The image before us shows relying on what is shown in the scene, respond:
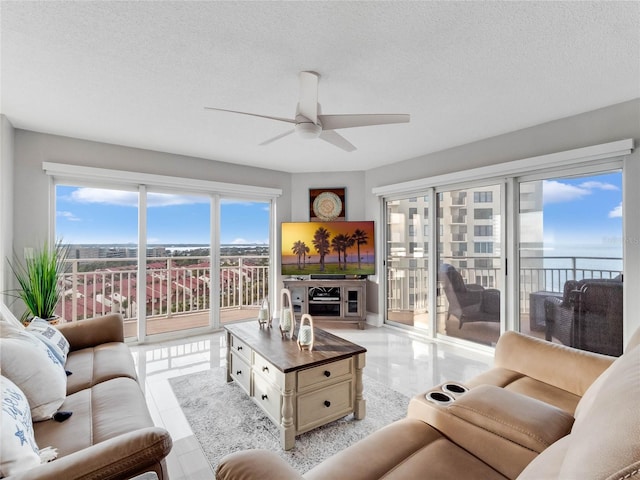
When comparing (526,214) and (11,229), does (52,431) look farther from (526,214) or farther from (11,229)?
(526,214)

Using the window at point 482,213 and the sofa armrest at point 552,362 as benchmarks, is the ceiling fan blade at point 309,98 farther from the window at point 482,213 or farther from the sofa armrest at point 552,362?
the window at point 482,213

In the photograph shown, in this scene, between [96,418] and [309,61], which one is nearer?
[96,418]

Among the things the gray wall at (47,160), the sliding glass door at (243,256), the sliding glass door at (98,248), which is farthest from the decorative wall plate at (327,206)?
the sliding glass door at (98,248)

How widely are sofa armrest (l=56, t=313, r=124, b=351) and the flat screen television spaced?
2435mm

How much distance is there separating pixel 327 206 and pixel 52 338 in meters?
3.61

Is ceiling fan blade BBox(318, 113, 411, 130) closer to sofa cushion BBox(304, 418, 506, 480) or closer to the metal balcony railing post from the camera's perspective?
sofa cushion BBox(304, 418, 506, 480)

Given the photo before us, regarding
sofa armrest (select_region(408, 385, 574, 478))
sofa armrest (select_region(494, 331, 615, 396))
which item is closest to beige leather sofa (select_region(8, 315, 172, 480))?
sofa armrest (select_region(408, 385, 574, 478))

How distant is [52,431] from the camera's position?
1.33 meters

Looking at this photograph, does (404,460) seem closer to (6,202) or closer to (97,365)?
(97,365)

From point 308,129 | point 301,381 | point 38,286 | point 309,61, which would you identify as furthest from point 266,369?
point 38,286

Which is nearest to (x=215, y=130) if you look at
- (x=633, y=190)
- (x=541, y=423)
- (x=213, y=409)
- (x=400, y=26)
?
(x=400, y=26)

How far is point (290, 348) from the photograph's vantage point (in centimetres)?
216

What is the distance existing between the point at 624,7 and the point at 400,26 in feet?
3.41

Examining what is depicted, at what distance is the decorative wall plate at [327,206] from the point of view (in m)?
4.86
